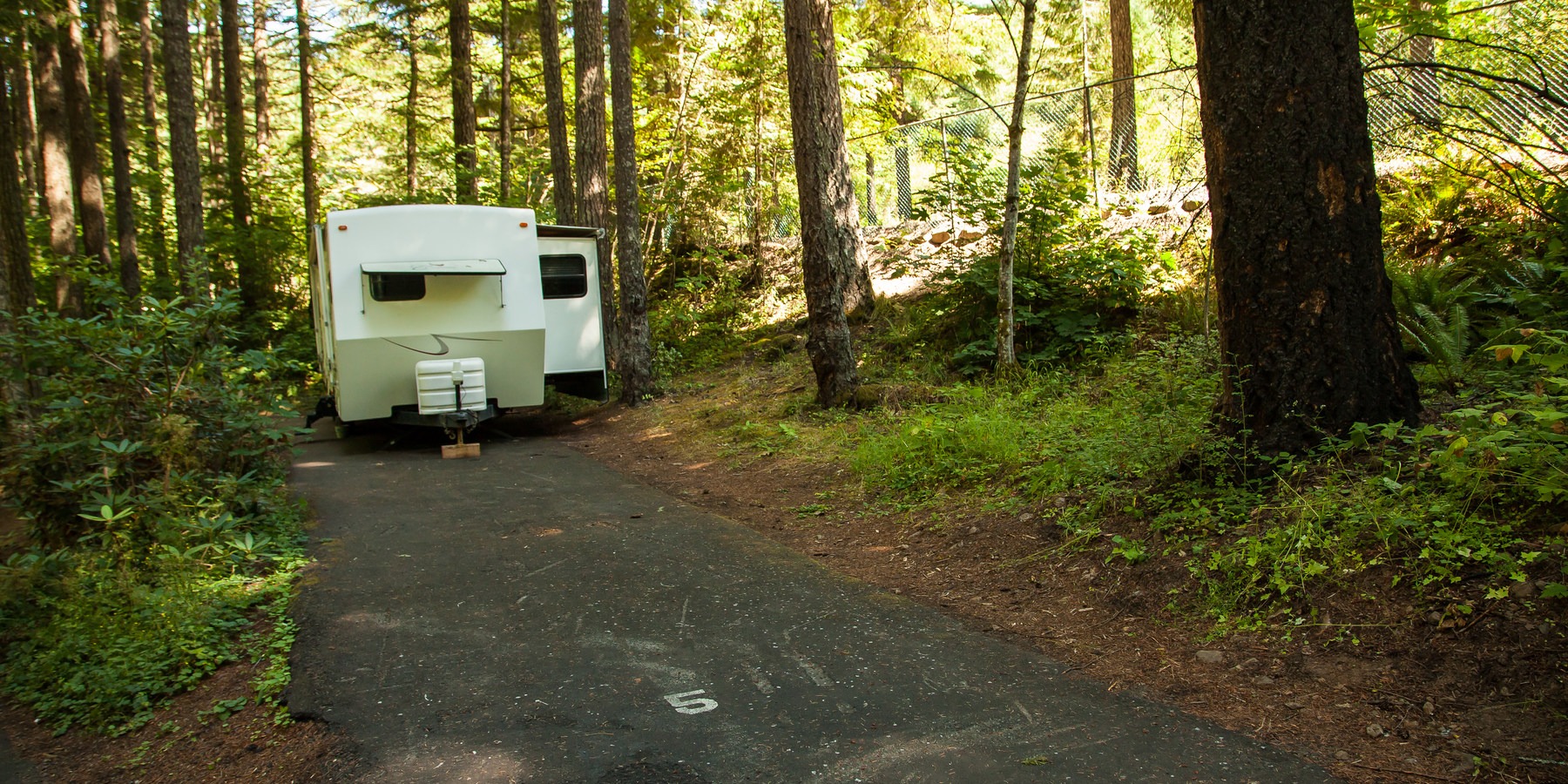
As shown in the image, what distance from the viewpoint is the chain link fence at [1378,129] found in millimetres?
7031

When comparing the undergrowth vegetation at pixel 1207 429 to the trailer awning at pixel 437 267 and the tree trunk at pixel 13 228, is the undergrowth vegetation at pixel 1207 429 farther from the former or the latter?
the tree trunk at pixel 13 228

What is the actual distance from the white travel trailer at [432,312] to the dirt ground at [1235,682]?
23.2 feet

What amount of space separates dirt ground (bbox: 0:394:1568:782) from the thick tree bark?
29.0 feet

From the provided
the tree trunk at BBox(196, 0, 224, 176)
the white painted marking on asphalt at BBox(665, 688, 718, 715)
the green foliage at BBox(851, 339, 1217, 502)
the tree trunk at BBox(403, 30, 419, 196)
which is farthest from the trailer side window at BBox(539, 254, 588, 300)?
the tree trunk at BBox(196, 0, 224, 176)

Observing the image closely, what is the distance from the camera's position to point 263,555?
20.6 ft

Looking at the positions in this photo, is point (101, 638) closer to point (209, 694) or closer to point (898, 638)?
point (209, 694)

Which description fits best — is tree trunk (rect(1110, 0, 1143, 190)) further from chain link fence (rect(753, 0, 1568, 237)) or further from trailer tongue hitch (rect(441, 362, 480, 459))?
trailer tongue hitch (rect(441, 362, 480, 459))

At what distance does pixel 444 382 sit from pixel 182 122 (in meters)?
6.50

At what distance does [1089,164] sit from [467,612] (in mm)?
9129

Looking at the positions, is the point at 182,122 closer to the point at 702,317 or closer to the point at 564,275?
the point at 564,275

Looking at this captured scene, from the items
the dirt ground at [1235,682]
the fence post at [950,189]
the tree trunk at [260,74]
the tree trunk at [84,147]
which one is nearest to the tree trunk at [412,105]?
the tree trunk at [260,74]

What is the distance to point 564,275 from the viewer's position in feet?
43.4

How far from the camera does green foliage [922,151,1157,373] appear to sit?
1025 centimetres

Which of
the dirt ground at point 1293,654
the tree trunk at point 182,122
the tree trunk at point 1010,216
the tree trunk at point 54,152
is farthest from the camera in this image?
the tree trunk at point 54,152
